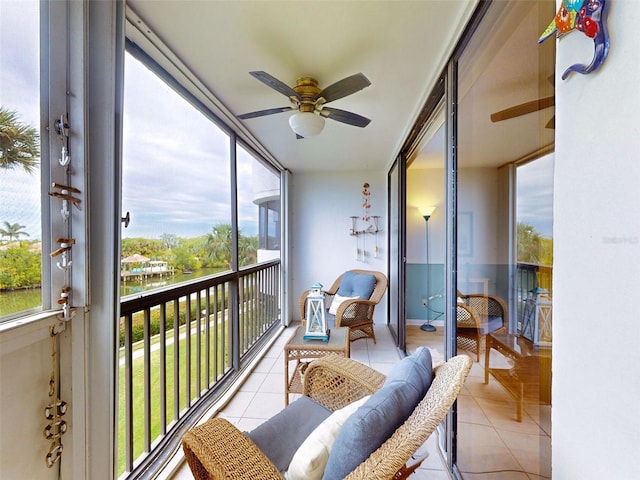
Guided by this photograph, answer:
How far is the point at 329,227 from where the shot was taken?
14.5 feet

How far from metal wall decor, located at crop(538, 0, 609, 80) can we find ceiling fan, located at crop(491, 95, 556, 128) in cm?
25

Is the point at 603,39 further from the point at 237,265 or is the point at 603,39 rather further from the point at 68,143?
the point at 237,265

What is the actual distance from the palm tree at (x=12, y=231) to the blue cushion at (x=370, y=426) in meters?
1.23

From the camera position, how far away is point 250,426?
192cm

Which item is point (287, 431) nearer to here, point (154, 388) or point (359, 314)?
point (154, 388)

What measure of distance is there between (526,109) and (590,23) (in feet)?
1.75

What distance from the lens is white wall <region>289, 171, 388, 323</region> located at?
4.32m

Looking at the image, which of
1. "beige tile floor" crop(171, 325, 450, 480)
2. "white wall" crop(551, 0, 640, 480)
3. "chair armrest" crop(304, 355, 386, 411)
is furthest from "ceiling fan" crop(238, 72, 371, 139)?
"beige tile floor" crop(171, 325, 450, 480)

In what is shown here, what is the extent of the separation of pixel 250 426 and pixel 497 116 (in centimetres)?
233

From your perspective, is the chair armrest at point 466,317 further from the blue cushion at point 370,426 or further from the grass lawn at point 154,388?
the grass lawn at point 154,388

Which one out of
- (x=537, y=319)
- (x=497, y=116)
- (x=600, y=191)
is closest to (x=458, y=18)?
(x=497, y=116)

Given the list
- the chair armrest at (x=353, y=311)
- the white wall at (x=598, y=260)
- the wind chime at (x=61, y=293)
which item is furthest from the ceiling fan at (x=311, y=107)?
the chair armrest at (x=353, y=311)

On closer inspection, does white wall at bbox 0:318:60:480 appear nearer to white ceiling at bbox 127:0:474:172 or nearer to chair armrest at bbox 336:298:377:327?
white ceiling at bbox 127:0:474:172

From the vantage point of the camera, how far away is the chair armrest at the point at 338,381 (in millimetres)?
1412
